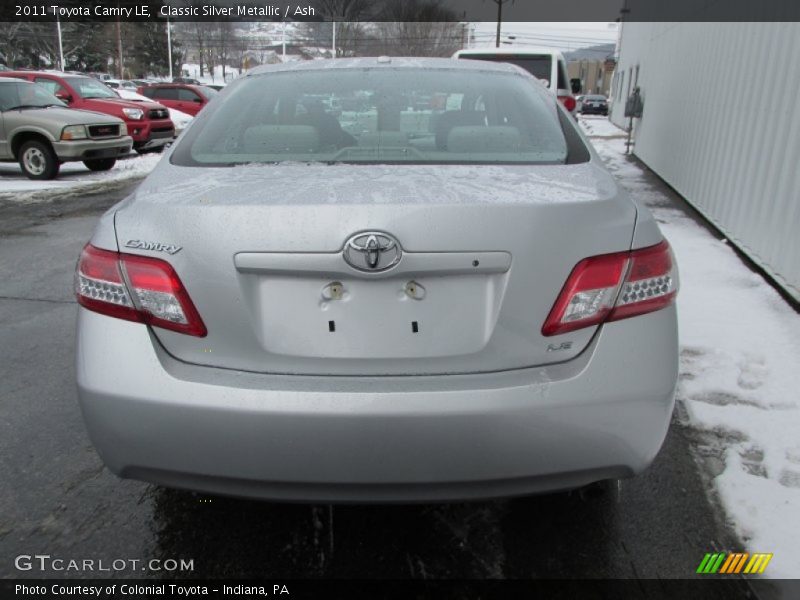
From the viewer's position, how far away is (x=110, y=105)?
45.0ft

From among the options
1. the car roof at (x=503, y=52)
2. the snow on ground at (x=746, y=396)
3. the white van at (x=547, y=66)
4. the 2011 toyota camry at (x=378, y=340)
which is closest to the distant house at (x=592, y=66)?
the white van at (x=547, y=66)

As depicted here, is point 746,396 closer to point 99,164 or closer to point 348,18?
point 99,164

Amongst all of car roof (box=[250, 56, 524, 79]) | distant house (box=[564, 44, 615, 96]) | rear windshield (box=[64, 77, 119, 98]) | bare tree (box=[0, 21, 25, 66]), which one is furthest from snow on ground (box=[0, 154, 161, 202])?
distant house (box=[564, 44, 615, 96])

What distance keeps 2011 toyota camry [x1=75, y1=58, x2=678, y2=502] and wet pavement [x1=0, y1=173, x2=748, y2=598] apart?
19.2 inches

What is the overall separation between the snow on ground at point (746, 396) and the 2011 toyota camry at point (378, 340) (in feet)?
2.86

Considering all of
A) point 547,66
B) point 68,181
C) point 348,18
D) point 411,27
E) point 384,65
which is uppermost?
point 348,18

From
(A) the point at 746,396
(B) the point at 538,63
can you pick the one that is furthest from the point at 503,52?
(A) the point at 746,396

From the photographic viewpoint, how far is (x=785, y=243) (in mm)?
4984

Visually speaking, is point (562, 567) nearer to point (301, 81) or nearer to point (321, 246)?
point (321, 246)

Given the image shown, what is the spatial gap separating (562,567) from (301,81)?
6.94 ft

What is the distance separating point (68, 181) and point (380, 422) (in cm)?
1137

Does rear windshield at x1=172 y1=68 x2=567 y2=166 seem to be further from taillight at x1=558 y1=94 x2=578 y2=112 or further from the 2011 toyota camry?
taillight at x1=558 y1=94 x2=578 y2=112

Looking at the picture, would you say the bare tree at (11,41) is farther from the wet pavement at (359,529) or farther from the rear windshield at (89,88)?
the wet pavement at (359,529)

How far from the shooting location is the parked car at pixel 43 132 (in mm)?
10883
